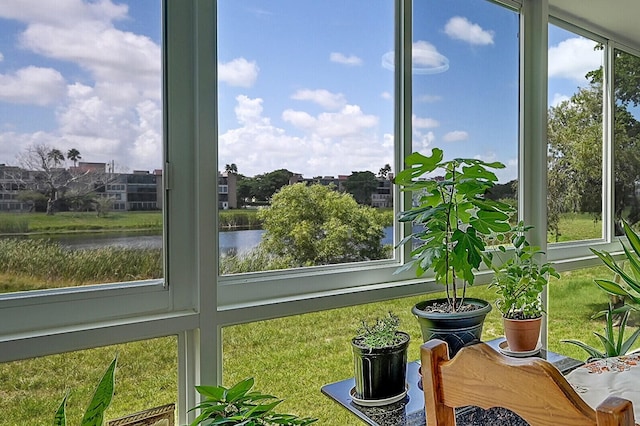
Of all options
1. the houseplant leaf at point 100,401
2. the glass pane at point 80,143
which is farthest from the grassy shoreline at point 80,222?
the houseplant leaf at point 100,401

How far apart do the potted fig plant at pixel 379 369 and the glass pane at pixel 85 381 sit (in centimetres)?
56

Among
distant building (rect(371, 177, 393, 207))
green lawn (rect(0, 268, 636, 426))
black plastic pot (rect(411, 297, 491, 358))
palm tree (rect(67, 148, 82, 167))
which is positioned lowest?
green lawn (rect(0, 268, 636, 426))

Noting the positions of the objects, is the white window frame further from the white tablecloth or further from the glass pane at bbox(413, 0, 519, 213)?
the glass pane at bbox(413, 0, 519, 213)

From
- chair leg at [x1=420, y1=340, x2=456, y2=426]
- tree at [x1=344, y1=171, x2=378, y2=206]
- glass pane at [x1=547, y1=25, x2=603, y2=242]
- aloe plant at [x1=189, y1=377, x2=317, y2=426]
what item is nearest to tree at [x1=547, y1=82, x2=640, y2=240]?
glass pane at [x1=547, y1=25, x2=603, y2=242]

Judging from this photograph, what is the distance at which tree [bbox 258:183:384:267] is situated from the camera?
4.91 ft

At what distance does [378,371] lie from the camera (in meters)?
1.25

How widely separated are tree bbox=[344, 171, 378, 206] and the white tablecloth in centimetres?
88

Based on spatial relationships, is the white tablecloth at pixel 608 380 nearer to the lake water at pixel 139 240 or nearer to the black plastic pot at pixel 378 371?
the black plastic pot at pixel 378 371

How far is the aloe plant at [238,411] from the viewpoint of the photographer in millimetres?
914

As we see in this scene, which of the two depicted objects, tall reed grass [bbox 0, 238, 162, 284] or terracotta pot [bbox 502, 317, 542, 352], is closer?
tall reed grass [bbox 0, 238, 162, 284]

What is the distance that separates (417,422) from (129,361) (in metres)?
0.83

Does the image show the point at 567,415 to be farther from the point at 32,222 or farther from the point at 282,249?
the point at 32,222

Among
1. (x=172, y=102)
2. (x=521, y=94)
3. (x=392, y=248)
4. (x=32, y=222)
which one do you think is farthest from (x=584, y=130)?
(x=32, y=222)

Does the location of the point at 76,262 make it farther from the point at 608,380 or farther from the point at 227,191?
the point at 608,380
